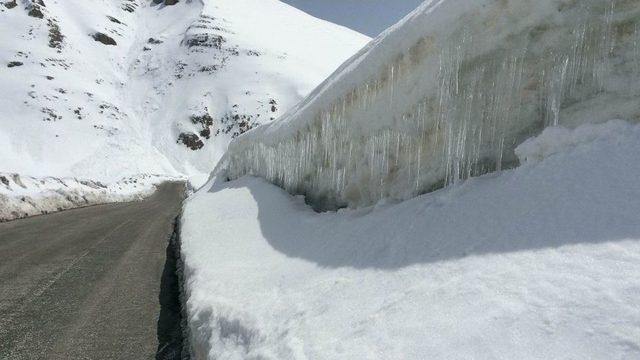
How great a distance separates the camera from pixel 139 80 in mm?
69562

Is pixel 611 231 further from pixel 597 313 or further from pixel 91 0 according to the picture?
pixel 91 0

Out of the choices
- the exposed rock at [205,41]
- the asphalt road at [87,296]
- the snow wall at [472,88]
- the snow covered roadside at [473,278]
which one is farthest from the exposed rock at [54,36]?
the snow covered roadside at [473,278]

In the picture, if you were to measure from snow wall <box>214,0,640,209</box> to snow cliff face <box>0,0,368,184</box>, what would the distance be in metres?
36.3

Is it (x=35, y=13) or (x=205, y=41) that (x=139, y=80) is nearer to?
(x=205, y=41)

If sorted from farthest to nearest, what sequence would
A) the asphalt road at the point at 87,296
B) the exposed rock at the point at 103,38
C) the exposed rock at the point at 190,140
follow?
1. the exposed rock at the point at 103,38
2. the exposed rock at the point at 190,140
3. the asphalt road at the point at 87,296

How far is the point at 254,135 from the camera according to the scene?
42.6 ft

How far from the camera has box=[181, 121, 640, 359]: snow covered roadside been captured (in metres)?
2.12

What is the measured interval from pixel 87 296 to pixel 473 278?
4730mm

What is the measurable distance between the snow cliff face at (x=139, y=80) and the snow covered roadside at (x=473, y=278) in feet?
123

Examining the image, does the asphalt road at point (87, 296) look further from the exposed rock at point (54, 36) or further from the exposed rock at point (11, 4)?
the exposed rock at point (11, 4)

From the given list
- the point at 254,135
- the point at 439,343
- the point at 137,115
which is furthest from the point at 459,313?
the point at 137,115

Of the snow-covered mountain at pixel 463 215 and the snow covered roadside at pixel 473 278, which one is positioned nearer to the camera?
the snow covered roadside at pixel 473 278

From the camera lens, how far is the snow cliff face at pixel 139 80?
45938mm

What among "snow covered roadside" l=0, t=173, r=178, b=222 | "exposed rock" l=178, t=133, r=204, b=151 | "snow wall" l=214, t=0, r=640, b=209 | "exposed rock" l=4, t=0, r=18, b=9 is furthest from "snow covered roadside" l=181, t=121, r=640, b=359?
"exposed rock" l=4, t=0, r=18, b=9
